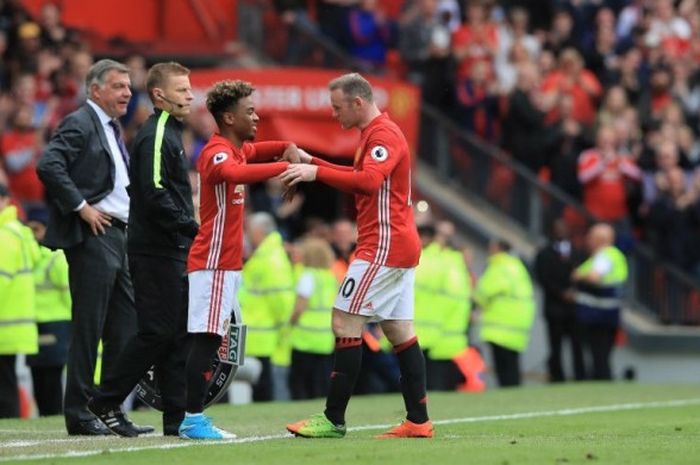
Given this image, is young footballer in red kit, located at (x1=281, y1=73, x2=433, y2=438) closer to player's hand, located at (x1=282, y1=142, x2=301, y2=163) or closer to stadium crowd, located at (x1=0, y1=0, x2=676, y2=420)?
player's hand, located at (x1=282, y1=142, x2=301, y2=163)

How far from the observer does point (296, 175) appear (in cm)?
1100

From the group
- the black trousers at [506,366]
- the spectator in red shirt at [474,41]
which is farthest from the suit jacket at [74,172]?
the spectator in red shirt at [474,41]

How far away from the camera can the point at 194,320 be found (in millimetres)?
11273

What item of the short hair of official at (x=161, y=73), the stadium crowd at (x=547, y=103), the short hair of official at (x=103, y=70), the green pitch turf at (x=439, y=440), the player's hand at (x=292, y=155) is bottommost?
the green pitch turf at (x=439, y=440)

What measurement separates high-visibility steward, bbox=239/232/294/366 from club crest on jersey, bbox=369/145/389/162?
24.3 feet

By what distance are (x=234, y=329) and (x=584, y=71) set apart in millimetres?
17049

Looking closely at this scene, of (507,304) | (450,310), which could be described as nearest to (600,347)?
(507,304)

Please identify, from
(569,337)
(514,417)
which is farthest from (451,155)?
(514,417)

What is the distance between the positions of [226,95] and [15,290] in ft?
15.1

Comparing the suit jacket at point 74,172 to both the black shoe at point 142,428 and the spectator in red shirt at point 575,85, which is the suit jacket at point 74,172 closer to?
the black shoe at point 142,428

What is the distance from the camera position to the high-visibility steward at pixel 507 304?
72.4 feet

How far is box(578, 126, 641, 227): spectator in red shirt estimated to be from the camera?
25.4 meters

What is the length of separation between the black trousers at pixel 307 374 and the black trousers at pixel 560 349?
5077 millimetres

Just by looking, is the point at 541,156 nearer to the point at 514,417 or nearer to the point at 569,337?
the point at 569,337
